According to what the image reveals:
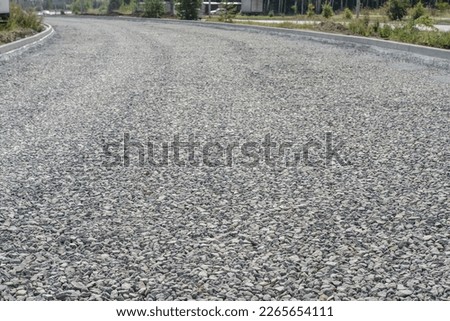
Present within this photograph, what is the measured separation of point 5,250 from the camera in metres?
3.98

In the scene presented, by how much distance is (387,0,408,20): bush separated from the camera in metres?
41.8

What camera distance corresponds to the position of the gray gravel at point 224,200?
11.8 ft

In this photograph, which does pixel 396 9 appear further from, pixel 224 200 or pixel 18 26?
pixel 224 200

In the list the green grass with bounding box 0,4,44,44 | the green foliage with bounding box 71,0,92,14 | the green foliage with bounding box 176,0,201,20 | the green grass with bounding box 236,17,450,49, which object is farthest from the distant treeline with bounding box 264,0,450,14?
the green grass with bounding box 0,4,44,44

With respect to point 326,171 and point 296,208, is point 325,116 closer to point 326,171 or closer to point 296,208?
point 326,171

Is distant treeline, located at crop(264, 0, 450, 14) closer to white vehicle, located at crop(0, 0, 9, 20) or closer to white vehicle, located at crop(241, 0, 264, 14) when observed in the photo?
white vehicle, located at crop(241, 0, 264, 14)

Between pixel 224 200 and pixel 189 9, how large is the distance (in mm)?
41075

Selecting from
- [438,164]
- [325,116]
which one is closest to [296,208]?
[438,164]

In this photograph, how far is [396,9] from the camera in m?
42.2

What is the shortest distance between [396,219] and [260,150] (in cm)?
244

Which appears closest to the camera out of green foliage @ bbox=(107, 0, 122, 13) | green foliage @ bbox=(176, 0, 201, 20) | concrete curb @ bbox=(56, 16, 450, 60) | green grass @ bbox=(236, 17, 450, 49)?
concrete curb @ bbox=(56, 16, 450, 60)

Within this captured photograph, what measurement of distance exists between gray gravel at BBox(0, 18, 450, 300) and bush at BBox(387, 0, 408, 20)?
3389cm

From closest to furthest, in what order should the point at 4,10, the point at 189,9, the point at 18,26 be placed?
1. the point at 4,10
2. the point at 18,26
3. the point at 189,9

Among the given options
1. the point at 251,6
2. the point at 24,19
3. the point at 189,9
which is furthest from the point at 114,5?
the point at 24,19
